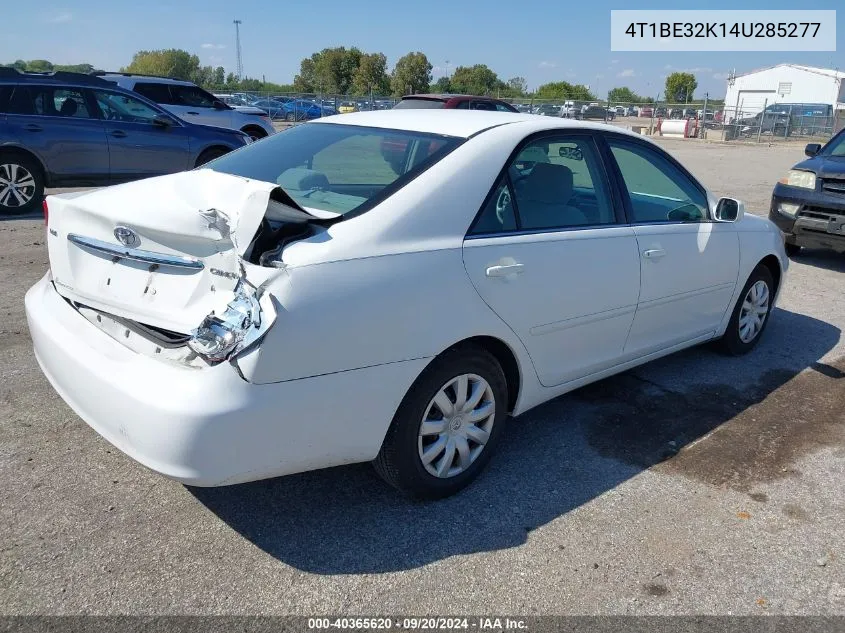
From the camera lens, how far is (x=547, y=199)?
3557 mm

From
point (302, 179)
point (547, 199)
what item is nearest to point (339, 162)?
point (302, 179)

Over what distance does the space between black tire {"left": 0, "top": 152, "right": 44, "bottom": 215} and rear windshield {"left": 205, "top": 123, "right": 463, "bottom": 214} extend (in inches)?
258

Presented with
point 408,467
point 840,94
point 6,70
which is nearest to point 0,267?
point 6,70

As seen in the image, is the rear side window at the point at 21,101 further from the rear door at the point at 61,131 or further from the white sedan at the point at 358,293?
the white sedan at the point at 358,293

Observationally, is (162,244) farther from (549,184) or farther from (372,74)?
(372,74)

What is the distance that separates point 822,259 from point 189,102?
11499 millimetres

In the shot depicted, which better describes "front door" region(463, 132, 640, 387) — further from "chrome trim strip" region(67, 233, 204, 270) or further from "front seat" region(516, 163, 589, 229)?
"chrome trim strip" region(67, 233, 204, 270)

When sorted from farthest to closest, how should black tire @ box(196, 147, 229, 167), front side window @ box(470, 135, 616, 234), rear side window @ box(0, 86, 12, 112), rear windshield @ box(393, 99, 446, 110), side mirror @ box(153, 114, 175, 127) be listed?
rear windshield @ box(393, 99, 446, 110) < black tire @ box(196, 147, 229, 167) < side mirror @ box(153, 114, 175, 127) < rear side window @ box(0, 86, 12, 112) < front side window @ box(470, 135, 616, 234)

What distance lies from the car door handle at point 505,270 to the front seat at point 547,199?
0.87 feet

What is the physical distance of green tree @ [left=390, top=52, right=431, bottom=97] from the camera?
66.1 metres

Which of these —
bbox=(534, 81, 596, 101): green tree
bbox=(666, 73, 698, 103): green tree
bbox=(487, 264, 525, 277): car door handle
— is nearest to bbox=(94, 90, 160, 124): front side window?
bbox=(487, 264, 525, 277): car door handle

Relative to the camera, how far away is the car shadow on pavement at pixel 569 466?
2.91 m

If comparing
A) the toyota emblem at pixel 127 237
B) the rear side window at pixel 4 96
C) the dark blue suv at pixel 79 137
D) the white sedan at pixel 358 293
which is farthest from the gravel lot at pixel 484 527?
the rear side window at pixel 4 96

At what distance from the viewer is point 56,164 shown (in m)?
9.37
